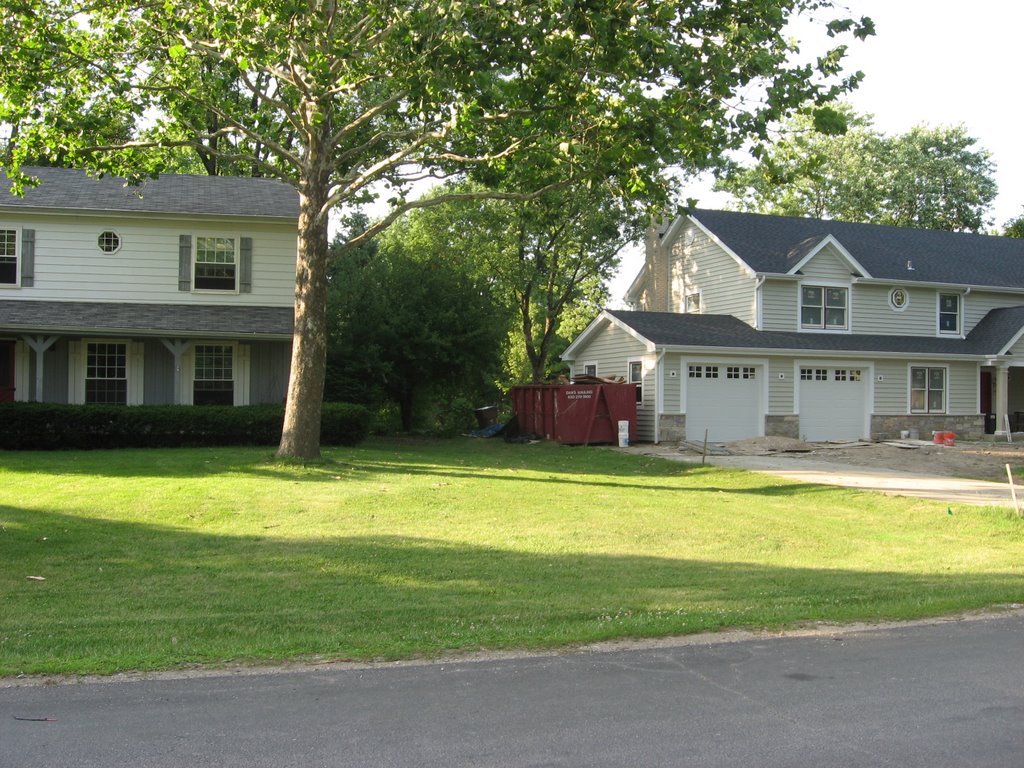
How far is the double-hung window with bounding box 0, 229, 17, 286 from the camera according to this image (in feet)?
76.8

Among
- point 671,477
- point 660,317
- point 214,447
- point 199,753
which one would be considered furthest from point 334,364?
point 199,753

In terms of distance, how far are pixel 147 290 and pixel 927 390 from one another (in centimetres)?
2379

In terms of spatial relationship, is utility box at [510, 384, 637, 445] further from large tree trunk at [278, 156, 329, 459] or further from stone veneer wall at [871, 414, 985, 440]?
large tree trunk at [278, 156, 329, 459]

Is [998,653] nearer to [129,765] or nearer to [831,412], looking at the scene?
[129,765]

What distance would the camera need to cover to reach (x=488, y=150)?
60.5 feet

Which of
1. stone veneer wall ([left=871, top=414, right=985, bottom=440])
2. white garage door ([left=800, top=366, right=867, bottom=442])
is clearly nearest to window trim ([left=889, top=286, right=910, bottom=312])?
white garage door ([left=800, top=366, right=867, bottom=442])

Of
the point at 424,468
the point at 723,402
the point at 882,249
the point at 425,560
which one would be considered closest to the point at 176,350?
the point at 424,468

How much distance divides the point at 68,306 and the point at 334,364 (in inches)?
281

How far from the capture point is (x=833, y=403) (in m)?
28.8

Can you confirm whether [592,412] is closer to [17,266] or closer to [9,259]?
[17,266]

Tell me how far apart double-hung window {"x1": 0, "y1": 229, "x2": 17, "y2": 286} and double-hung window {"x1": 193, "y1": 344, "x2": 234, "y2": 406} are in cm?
478

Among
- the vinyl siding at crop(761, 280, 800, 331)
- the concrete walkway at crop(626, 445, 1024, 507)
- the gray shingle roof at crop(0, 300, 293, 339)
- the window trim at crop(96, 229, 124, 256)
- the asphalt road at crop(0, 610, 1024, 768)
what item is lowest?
the asphalt road at crop(0, 610, 1024, 768)

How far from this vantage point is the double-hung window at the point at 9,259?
A: 23.4 m

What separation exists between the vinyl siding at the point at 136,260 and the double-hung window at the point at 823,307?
52.1 feet
